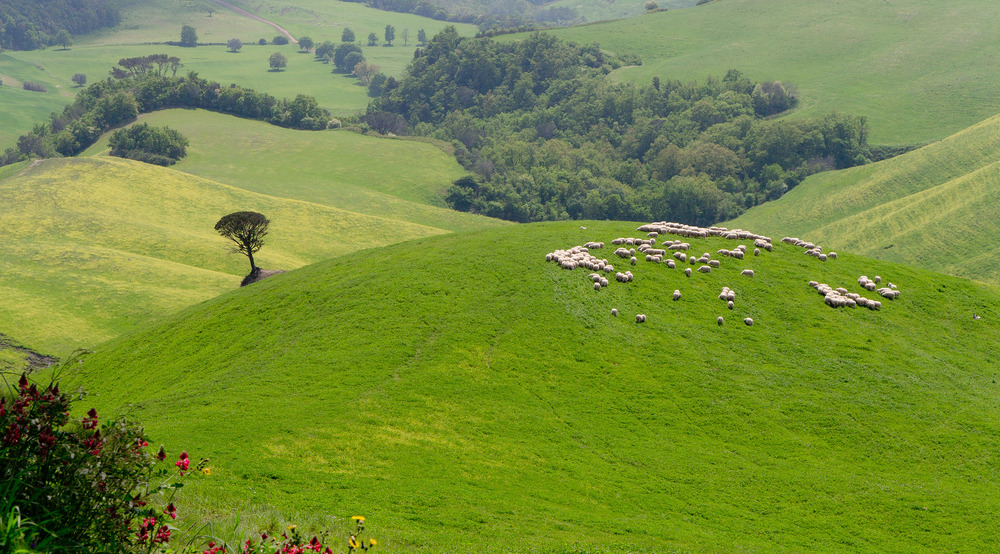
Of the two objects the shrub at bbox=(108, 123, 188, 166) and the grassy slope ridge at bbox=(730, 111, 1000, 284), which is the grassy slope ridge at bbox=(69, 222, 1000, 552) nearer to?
the grassy slope ridge at bbox=(730, 111, 1000, 284)

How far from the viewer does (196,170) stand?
15975 centimetres

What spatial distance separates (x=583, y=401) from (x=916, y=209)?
11664 cm

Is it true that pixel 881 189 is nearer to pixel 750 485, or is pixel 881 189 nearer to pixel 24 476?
pixel 750 485

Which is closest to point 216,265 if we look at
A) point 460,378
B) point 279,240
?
point 279,240

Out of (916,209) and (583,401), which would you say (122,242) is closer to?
(583,401)

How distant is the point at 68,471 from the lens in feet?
34.9

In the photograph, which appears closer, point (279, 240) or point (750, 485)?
point (750, 485)

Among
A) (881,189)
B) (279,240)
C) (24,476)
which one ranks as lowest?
(279,240)

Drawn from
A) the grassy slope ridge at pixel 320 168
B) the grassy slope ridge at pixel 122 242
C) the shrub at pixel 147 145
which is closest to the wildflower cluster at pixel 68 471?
the grassy slope ridge at pixel 122 242

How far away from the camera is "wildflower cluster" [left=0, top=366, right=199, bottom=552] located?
10.3 meters

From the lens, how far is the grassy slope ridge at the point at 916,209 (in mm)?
108688

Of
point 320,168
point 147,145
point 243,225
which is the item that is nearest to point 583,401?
point 243,225

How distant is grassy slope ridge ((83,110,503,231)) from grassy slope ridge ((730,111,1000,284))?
239ft

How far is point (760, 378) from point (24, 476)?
32035 mm
